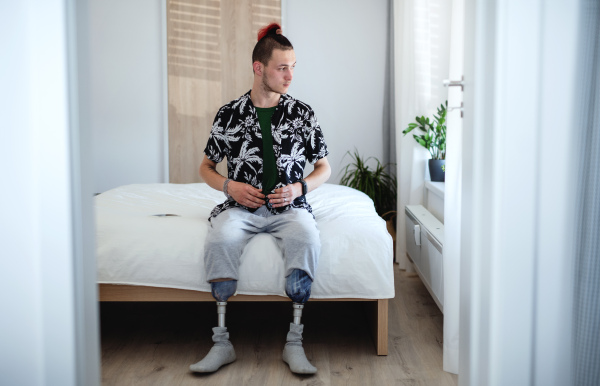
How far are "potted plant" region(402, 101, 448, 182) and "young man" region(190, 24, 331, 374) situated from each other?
126 centimetres

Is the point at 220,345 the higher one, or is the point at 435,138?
the point at 435,138

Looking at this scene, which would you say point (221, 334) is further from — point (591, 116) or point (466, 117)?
point (591, 116)

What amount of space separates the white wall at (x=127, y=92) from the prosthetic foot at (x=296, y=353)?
10.2 ft

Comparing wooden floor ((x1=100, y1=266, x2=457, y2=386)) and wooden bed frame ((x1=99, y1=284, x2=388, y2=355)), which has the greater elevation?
wooden bed frame ((x1=99, y1=284, x2=388, y2=355))

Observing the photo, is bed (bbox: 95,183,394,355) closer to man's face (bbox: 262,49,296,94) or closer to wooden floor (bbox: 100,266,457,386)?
wooden floor (bbox: 100,266,457,386)

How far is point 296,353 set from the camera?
2.12 metres

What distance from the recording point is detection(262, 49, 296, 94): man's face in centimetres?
234

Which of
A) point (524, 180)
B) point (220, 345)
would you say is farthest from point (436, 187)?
point (524, 180)

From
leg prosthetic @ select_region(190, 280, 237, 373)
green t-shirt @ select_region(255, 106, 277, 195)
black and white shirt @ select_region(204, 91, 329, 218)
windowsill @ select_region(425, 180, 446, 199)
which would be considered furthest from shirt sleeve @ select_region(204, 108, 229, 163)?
windowsill @ select_region(425, 180, 446, 199)

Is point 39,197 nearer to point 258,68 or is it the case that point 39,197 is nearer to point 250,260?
point 250,260

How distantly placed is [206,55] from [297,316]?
10.7ft

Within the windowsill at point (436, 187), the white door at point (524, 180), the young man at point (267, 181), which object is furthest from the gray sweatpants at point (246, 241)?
the windowsill at point (436, 187)

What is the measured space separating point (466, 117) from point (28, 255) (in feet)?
2.81

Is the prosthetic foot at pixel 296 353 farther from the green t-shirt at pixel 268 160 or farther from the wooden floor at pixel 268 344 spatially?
the green t-shirt at pixel 268 160
